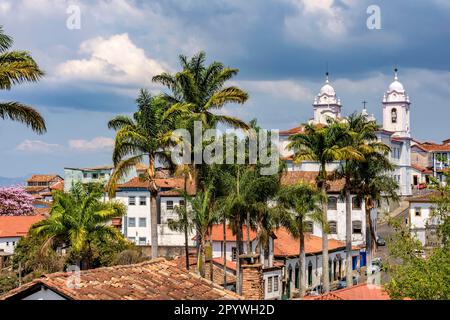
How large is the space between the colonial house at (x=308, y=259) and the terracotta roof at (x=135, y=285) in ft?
123

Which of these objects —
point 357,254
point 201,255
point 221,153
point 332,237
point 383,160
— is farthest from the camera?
point 332,237

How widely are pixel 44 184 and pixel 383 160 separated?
12588 centimetres

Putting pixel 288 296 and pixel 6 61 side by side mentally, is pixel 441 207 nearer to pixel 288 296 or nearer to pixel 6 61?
pixel 6 61

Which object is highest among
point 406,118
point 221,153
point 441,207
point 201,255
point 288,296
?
point 406,118

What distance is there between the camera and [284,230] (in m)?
69.3

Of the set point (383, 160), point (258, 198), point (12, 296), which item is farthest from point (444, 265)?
point (383, 160)

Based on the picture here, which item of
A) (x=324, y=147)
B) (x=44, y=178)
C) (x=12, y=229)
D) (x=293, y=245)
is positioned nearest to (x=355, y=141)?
(x=324, y=147)

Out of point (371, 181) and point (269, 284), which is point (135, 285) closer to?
point (269, 284)

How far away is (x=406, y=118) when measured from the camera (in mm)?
141750

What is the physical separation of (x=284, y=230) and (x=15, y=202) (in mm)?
38729

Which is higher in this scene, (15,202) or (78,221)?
(15,202)

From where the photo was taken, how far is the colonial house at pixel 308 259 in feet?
199

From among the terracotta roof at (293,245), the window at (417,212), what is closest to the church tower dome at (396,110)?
the window at (417,212)

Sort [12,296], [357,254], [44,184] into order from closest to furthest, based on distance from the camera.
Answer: [12,296] → [357,254] → [44,184]
